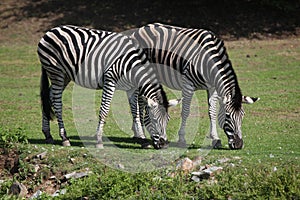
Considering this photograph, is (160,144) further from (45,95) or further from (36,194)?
(45,95)

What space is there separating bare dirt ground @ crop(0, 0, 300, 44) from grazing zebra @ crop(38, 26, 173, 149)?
12839 mm

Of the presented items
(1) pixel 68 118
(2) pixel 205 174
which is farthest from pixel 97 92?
(2) pixel 205 174

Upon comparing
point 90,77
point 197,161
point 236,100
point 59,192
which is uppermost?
point 90,77

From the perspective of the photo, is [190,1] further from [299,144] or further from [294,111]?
[299,144]

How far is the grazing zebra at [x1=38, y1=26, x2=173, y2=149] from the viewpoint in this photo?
12.2 m

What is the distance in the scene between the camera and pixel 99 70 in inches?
496

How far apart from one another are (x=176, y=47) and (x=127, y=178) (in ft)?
12.5

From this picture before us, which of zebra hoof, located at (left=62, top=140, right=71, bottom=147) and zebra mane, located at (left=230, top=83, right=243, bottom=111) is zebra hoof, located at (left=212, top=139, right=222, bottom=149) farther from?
zebra hoof, located at (left=62, top=140, right=71, bottom=147)

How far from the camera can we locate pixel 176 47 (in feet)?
42.7

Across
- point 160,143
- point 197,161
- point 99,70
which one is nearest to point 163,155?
point 197,161

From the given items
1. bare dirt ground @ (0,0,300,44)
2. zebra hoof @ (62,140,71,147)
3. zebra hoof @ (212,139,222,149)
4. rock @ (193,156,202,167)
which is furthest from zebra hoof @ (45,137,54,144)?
bare dirt ground @ (0,0,300,44)

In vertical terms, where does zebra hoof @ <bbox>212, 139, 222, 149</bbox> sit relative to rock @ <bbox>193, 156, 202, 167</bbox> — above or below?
below

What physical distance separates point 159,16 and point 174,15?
2.11 feet

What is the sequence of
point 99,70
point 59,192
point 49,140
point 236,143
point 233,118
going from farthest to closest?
point 49,140
point 99,70
point 233,118
point 236,143
point 59,192
